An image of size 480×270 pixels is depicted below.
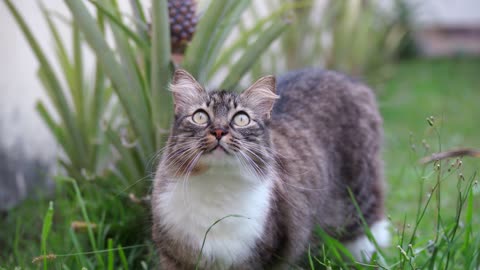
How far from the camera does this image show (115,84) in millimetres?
2371

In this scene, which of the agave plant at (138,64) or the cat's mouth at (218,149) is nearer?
→ the cat's mouth at (218,149)

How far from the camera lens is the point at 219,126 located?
5.83ft

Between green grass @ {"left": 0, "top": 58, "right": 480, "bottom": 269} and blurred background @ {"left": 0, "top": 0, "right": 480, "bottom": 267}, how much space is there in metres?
0.03

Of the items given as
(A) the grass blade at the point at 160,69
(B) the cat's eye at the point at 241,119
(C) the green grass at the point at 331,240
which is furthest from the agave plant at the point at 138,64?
(B) the cat's eye at the point at 241,119

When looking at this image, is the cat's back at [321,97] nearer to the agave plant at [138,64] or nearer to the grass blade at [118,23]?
the agave plant at [138,64]

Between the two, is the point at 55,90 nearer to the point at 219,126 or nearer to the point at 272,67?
the point at 219,126

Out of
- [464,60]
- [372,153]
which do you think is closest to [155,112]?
[372,153]

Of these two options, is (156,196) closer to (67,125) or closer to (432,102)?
(67,125)

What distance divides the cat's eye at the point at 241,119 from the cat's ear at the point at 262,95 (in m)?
0.11

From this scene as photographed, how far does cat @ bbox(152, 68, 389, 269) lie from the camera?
6.02 feet

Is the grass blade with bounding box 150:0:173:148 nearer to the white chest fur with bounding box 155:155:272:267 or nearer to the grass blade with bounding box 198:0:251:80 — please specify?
the grass blade with bounding box 198:0:251:80

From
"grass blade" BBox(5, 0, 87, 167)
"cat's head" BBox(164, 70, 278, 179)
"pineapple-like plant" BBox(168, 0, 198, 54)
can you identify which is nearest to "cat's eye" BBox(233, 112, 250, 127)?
→ "cat's head" BBox(164, 70, 278, 179)

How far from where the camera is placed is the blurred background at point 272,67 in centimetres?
264

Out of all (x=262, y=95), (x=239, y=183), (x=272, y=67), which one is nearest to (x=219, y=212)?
(x=239, y=183)
